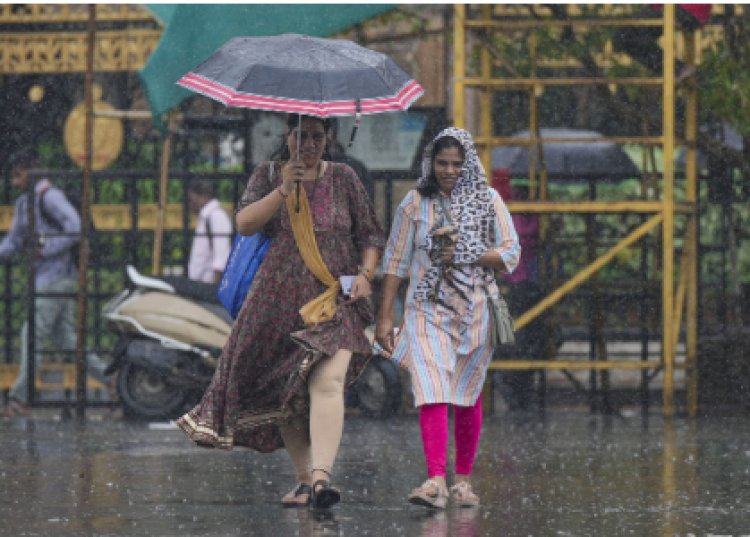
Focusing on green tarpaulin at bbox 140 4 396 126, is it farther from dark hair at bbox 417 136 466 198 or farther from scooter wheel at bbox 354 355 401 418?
dark hair at bbox 417 136 466 198

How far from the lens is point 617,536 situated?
7.04 m

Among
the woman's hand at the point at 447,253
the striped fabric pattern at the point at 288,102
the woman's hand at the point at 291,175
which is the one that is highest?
the striped fabric pattern at the point at 288,102

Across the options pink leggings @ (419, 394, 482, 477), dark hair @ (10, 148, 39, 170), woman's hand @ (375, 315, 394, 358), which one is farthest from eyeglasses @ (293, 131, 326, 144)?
dark hair @ (10, 148, 39, 170)

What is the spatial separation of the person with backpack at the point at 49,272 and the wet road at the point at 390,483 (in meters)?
1.25

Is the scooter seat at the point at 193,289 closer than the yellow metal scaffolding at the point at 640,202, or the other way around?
the yellow metal scaffolding at the point at 640,202

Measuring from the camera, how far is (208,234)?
13961 mm

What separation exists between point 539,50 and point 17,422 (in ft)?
14.2

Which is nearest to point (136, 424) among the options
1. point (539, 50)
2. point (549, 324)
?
point (549, 324)

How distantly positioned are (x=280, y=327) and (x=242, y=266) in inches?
12.0

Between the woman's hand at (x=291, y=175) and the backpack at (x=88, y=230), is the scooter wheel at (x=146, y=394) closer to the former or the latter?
the backpack at (x=88, y=230)

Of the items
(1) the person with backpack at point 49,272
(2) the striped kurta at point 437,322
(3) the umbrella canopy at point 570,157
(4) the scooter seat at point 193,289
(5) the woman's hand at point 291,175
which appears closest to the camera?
(5) the woman's hand at point 291,175

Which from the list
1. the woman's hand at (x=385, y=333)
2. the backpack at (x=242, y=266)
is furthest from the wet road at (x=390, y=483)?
the backpack at (x=242, y=266)

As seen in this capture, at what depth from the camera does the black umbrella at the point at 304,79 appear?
7.66m

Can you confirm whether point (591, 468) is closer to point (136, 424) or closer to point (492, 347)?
point (492, 347)
